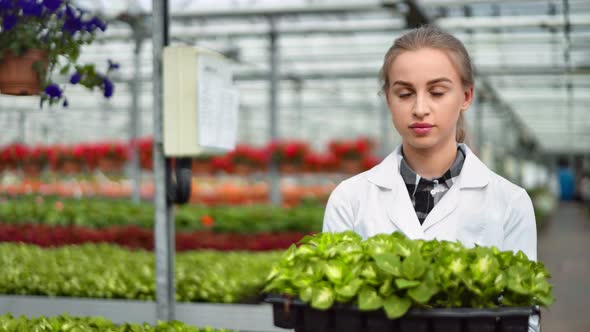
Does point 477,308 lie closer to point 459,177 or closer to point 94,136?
point 459,177

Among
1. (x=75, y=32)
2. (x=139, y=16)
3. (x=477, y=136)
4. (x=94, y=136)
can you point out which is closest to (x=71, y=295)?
(x=75, y=32)

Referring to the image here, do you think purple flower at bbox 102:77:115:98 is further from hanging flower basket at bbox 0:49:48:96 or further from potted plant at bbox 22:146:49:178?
potted plant at bbox 22:146:49:178

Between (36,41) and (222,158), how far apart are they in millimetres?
11929

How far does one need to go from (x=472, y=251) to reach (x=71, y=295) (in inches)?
142

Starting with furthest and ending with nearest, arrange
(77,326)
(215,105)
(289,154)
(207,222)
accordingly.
Result: 1. (289,154)
2. (207,222)
3. (215,105)
4. (77,326)

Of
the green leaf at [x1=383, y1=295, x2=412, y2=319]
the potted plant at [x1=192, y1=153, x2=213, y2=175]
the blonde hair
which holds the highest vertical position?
the blonde hair

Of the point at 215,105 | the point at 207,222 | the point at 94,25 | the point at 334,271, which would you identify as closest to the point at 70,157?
the point at 207,222

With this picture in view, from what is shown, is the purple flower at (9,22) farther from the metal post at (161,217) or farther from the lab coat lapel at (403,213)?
the lab coat lapel at (403,213)

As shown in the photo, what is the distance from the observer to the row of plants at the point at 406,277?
1.38 metres

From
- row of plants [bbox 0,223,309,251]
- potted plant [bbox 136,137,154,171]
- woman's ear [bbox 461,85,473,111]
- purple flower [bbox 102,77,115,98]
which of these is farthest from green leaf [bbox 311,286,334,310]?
potted plant [bbox 136,137,154,171]

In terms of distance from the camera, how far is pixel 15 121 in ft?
97.7

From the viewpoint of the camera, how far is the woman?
1.66 metres

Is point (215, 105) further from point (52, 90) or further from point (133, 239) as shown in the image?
point (133, 239)

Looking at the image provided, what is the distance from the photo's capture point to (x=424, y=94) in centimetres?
164
